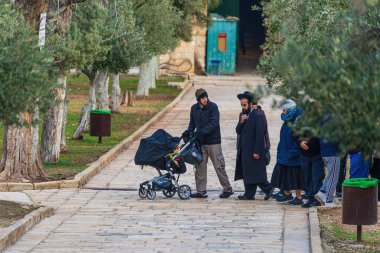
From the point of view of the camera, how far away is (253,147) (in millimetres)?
18250

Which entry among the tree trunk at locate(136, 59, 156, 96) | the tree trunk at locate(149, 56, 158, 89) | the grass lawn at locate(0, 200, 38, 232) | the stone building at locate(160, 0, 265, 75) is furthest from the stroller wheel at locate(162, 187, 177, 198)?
the stone building at locate(160, 0, 265, 75)

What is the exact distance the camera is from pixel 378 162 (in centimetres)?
1728

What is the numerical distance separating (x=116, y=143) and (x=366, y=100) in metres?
19.5

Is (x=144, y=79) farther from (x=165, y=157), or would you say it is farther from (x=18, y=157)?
(x=165, y=157)

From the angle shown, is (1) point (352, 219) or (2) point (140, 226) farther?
(2) point (140, 226)

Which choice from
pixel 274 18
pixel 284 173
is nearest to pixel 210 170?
pixel 274 18

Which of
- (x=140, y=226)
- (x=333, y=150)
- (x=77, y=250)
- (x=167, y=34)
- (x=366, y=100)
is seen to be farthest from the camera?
(x=167, y=34)

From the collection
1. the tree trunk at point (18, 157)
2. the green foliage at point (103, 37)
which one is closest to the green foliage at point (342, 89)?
the green foliage at point (103, 37)

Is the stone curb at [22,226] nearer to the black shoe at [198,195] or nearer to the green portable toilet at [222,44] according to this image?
the black shoe at [198,195]

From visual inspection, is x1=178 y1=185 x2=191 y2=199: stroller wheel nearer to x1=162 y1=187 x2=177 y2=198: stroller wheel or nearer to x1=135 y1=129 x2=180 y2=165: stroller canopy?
x1=162 y1=187 x2=177 y2=198: stroller wheel

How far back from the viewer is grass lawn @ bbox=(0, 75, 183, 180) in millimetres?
22506

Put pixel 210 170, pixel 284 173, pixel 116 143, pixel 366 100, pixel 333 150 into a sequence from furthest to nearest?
pixel 116 143
pixel 210 170
pixel 284 173
pixel 333 150
pixel 366 100

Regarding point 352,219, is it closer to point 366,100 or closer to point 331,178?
point 331,178

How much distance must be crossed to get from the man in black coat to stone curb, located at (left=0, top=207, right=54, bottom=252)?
3.52 meters
